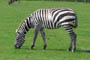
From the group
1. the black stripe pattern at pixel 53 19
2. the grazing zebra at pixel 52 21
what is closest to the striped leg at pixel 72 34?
the grazing zebra at pixel 52 21

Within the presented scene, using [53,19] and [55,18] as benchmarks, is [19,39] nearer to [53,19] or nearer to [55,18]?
[53,19]

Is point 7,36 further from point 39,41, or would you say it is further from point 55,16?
point 55,16

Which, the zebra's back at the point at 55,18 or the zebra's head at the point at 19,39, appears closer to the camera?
the zebra's back at the point at 55,18

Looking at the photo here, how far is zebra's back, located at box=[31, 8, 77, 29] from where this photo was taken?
15719 millimetres

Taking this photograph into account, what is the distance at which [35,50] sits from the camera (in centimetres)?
1625

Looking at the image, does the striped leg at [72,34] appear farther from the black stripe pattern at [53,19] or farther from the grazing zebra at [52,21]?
the black stripe pattern at [53,19]

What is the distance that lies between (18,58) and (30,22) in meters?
3.11

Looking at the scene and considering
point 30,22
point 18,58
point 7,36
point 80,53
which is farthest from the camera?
point 7,36

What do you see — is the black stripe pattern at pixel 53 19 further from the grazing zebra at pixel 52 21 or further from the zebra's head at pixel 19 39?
the zebra's head at pixel 19 39

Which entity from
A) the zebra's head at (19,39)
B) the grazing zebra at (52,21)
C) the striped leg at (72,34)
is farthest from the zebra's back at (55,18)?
the zebra's head at (19,39)

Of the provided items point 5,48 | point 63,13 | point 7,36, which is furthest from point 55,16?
point 7,36

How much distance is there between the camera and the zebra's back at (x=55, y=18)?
51.6ft

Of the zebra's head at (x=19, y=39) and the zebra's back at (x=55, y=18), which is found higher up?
the zebra's back at (x=55, y=18)

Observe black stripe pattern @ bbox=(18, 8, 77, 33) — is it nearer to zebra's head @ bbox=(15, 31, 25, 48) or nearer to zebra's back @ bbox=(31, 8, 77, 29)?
zebra's back @ bbox=(31, 8, 77, 29)
